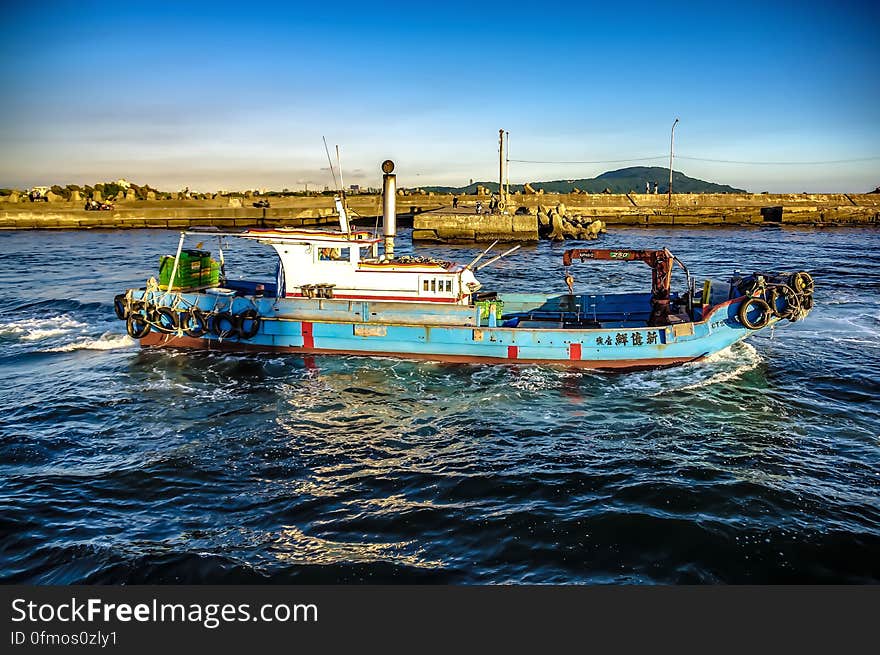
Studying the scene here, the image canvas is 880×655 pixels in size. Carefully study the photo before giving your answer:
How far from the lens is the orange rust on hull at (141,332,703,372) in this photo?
19125mm

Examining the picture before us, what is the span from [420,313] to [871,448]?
38.8 ft

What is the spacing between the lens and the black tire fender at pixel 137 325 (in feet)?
69.8

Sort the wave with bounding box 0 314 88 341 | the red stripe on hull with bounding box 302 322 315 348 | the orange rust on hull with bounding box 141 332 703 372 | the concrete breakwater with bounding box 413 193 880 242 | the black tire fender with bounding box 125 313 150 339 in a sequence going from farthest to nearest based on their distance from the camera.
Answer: the concrete breakwater with bounding box 413 193 880 242 → the wave with bounding box 0 314 88 341 → the black tire fender with bounding box 125 313 150 339 → the red stripe on hull with bounding box 302 322 315 348 → the orange rust on hull with bounding box 141 332 703 372

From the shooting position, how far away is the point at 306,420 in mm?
15656

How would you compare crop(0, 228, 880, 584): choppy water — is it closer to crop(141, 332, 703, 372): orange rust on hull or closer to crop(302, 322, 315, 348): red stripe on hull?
crop(141, 332, 703, 372): orange rust on hull

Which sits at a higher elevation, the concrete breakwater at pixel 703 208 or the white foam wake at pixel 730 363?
the concrete breakwater at pixel 703 208

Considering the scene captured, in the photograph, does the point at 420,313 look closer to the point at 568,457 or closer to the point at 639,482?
the point at 568,457

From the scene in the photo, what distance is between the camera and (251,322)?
67.2 feet

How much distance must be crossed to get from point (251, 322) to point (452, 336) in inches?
254

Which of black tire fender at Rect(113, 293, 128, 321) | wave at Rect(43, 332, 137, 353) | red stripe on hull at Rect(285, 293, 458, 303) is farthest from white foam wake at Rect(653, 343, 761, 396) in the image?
wave at Rect(43, 332, 137, 353)

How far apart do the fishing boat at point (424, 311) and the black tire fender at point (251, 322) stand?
1.3 inches

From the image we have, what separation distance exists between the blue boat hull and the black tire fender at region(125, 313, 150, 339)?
118 centimetres

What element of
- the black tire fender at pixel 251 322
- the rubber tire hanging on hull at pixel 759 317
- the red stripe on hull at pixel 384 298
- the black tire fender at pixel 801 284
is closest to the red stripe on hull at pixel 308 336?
the red stripe on hull at pixel 384 298

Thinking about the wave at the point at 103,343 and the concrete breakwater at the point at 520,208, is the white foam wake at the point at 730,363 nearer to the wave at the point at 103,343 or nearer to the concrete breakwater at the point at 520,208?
the wave at the point at 103,343
